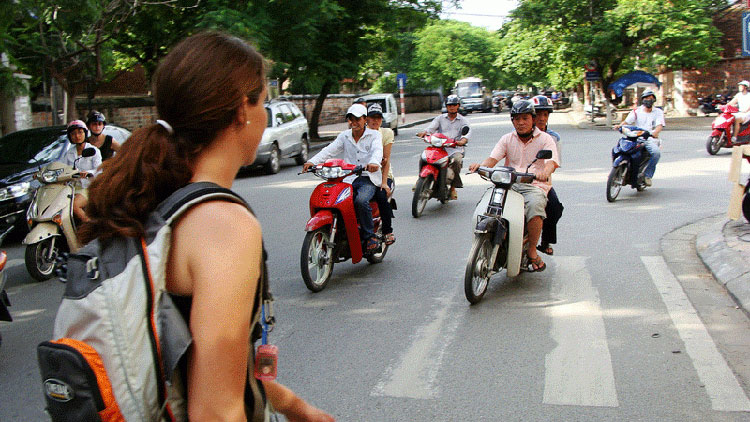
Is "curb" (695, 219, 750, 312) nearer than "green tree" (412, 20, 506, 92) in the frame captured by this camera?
Yes

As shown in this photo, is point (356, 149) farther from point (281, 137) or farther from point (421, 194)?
point (281, 137)

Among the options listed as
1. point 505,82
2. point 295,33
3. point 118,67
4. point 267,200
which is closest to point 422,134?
point 267,200

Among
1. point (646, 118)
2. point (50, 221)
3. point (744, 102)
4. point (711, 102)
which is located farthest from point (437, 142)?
point (711, 102)

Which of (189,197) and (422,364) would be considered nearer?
(189,197)

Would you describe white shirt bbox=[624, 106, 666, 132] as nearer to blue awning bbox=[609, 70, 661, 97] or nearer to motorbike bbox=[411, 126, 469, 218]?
motorbike bbox=[411, 126, 469, 218]

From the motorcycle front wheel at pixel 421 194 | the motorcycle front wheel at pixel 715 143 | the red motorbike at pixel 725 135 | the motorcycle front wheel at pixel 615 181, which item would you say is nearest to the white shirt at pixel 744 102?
the red motorbike at pixel 725 135

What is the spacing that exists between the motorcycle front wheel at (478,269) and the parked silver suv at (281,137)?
35.9 ft

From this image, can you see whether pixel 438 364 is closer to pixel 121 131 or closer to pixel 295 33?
pixel 121 131

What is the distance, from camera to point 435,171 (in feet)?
35.8


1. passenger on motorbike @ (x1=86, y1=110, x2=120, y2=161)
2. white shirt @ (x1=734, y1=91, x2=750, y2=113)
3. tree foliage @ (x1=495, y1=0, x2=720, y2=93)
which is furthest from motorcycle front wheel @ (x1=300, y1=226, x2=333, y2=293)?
tree foliage @ (x1=495, y1=0, x2=720, y2=93)

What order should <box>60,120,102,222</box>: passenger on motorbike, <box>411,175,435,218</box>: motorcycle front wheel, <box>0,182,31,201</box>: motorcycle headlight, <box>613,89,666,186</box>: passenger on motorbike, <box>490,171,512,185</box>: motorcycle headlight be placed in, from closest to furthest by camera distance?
<box>490,171,512,185</box>: motorcycle headlight
<box>60,120,102,222</box>: passenger on motorbike
<box>0,182,31,201</box>: motorcycle headlight
<box>411,175,435,218</box>: motorcycle front wheel
<box>613,89,666,186</box>: passenger on motorbike

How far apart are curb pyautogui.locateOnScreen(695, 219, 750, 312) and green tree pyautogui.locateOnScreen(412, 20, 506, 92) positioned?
52673 mm

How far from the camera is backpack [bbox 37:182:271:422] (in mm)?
1291

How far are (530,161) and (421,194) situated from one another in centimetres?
387
